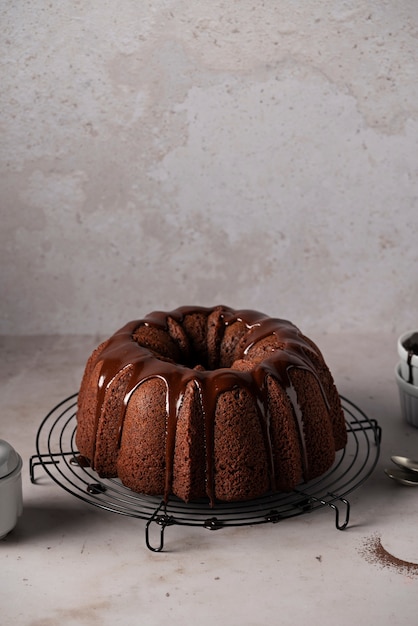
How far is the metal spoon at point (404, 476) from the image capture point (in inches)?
92.0

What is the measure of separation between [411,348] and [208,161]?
3.05ft

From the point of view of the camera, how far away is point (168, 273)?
10.7ft

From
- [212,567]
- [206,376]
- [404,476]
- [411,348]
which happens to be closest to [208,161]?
[411,348]

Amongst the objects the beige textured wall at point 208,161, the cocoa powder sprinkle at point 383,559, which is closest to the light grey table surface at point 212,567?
the cocoa powder sprinkle at point 383,559

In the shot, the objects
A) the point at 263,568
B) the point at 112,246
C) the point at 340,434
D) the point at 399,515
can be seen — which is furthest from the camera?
the point at 112,246

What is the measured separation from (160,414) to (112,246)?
1174 mm

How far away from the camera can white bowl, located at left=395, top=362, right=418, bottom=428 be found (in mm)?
2613

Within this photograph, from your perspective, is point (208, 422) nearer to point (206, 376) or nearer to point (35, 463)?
point (206, 376)

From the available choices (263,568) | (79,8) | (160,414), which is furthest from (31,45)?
(263,568)

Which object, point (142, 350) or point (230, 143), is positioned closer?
point (142, 350)

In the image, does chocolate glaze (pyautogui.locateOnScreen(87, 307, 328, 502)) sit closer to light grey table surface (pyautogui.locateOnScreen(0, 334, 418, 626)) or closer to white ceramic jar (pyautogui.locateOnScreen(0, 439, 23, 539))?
light grey table surface (pyautogui.locateOnScreen(0, 334, 418, 626))

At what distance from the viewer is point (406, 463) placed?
2.39 m

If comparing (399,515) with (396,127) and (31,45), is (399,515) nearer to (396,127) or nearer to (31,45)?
(396,127)

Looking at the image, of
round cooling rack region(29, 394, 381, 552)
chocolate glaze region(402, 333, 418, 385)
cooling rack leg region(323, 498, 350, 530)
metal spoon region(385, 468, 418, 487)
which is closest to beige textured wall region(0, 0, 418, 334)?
chocolate glaze region(402, 333, 418, 385)
